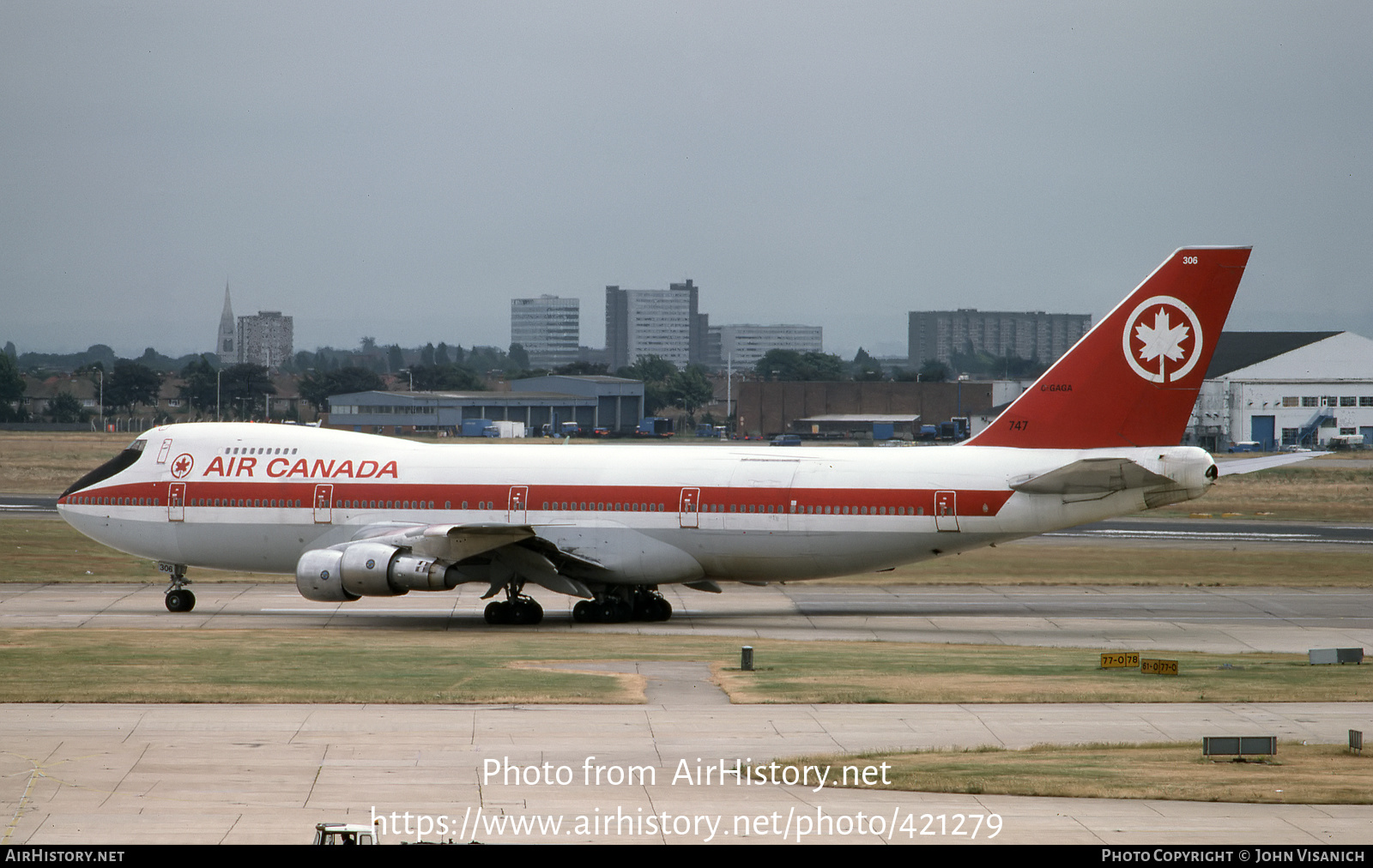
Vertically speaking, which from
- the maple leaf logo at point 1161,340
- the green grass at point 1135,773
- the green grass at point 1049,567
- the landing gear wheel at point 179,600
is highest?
the maple leaf logo at point 1161,340

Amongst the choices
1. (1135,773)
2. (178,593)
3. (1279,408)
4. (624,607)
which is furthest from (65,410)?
(1135,773)

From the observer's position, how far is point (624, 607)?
37844mm

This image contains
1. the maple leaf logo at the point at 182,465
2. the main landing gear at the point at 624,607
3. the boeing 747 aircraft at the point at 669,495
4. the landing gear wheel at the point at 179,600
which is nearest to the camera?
the boeing 747 aircraft at the point at 669,495

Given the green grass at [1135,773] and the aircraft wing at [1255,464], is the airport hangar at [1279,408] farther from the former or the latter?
the green grass at [1135,773]

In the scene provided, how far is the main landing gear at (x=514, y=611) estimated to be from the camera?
37031mm

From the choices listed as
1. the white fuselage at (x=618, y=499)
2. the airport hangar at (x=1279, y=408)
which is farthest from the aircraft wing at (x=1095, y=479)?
the airport hangar at (x=1279, y=408)

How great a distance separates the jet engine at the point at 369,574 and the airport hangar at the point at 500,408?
292 feet

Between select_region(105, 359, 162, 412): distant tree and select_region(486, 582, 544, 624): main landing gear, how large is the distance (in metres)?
145

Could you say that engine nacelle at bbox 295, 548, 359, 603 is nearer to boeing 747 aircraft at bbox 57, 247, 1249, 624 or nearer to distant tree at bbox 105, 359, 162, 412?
boeing 747 aircraft at bbox 57, 247, 1249, 624

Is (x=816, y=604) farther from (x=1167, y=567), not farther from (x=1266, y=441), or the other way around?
(x=1266, y=441)

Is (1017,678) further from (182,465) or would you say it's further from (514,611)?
(182,465)

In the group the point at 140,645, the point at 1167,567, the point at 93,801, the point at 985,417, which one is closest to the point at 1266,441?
the point at 985,417

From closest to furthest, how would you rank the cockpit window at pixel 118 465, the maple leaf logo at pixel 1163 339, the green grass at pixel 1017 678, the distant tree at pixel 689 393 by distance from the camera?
the green grass at pixel 1017 678 → the maple leaf logo at pixel 1163 339 → the cockpit window at pixel 118 465 → the distant tree at pixel 689 393

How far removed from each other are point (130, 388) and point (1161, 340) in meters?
155
